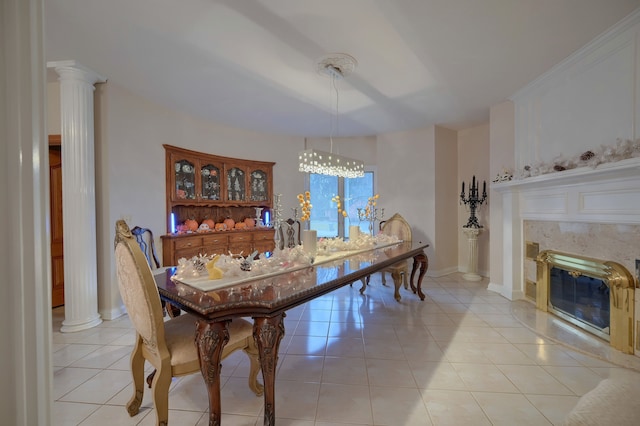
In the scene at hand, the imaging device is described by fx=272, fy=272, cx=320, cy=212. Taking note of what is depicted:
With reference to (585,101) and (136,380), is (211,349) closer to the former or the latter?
(136,380)

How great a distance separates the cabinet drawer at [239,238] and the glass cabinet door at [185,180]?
86 cm

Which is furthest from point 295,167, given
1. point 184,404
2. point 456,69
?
point 184,404

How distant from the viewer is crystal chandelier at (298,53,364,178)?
2.52 m

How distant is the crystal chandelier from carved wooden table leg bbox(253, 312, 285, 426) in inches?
68.2

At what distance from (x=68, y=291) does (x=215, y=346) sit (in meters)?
2.47

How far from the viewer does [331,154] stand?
2.89m

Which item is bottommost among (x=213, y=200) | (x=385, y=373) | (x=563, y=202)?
(x=385, y=373)

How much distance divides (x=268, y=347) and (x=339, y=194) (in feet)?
14.3

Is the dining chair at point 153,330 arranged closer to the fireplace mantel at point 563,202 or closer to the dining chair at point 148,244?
the dining chair at point 148,244

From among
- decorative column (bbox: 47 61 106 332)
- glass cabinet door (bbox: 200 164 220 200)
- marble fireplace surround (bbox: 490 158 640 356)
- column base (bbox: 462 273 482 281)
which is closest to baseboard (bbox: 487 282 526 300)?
marble fireplace surround (bbox: 490 158 640 356)

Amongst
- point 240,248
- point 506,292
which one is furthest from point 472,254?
point 240,248

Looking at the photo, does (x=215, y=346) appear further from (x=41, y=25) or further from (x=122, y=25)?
(x=122, y=25)

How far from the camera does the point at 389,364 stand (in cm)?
209

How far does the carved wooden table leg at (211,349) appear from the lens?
1.29 metres
